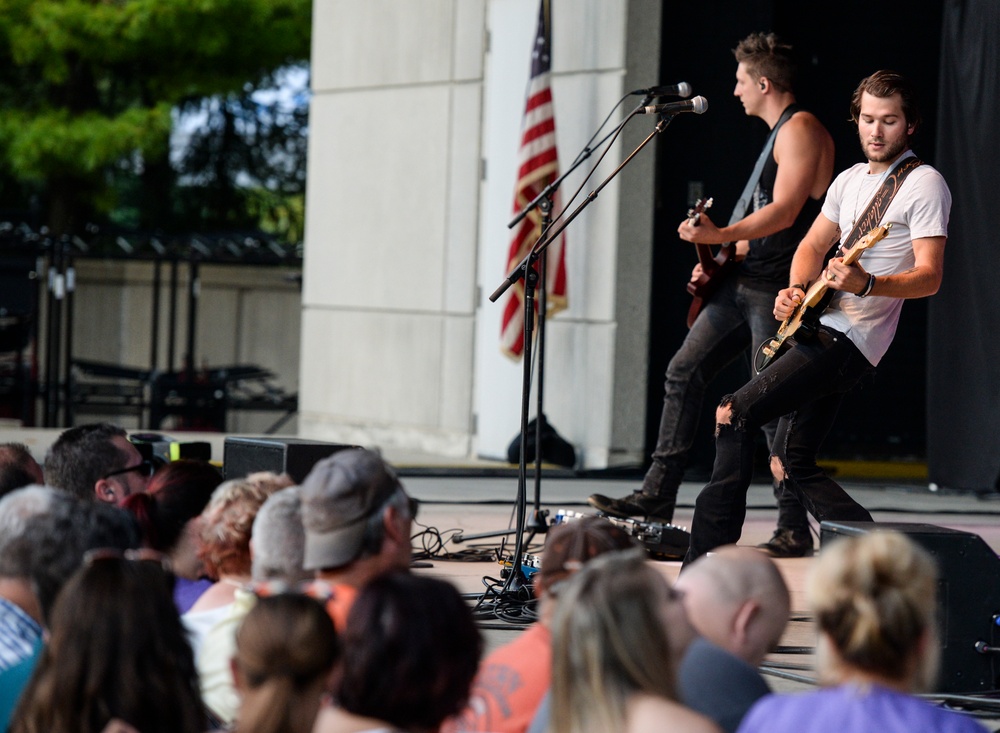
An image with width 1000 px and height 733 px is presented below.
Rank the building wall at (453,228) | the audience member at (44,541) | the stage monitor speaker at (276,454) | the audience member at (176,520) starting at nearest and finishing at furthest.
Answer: the audience member at (44,541) < the audience member at (176,520) < the stage monitor speaker at (276,454) < the building wall at (453,228)

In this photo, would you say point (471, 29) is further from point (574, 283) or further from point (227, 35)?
point (227, 35)

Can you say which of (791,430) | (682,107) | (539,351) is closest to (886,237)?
(791,430)

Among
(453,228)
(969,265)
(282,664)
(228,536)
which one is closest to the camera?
(282,664)

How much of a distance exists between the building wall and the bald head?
6.09 meters

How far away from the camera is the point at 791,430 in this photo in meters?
4.93

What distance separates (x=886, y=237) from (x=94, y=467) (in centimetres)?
273

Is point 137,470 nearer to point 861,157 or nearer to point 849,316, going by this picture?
point 849,316

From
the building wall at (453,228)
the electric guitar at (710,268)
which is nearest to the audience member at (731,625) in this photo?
the electric guitar at (710,268)

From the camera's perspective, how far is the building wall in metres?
8.84

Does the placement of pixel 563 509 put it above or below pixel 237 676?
below

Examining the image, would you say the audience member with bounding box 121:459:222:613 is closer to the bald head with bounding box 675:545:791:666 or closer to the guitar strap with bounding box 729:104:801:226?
the bald head with bounding box 675:545:791:666

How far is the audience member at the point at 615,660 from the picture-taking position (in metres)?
2.18

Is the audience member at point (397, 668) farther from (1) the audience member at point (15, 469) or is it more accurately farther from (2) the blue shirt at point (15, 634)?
(1) the audience member at point (15, 469)

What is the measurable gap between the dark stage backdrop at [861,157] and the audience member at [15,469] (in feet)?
16.3
